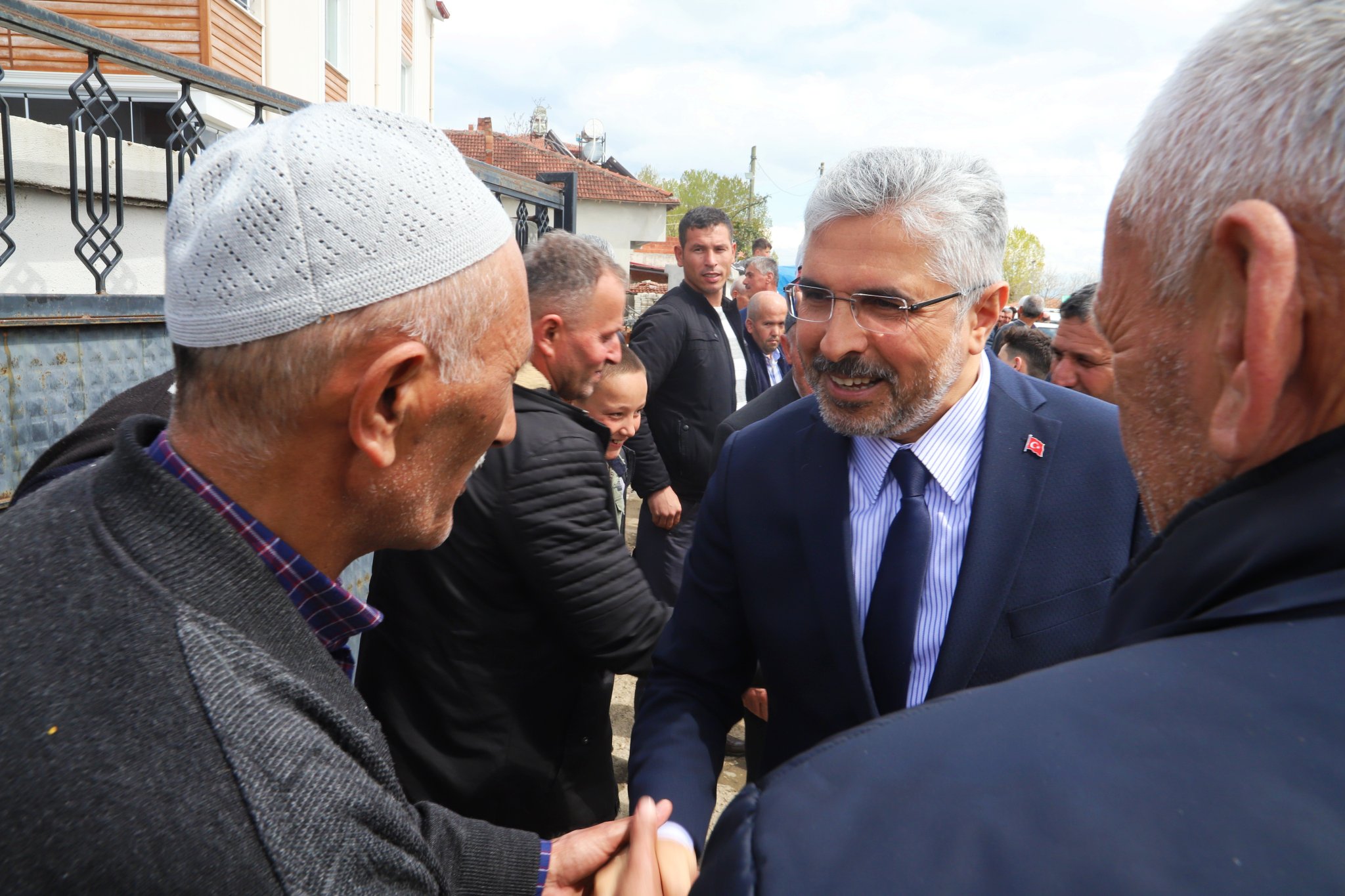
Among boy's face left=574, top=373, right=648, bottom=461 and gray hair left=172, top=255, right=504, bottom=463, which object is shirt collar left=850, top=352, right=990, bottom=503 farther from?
boy's face left=574, top=373, right=648, bottom=461

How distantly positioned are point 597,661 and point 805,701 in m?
0.75

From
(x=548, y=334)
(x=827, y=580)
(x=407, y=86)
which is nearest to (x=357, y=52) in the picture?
(x=407, y=86)

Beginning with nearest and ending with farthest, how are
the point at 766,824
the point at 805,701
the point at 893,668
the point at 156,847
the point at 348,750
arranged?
the point at 766,824 → the point at 156,847 → the point at 348,750 → the point at 893,668 → the point at 805,701

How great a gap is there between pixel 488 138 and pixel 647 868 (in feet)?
99.6

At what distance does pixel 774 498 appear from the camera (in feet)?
6.03

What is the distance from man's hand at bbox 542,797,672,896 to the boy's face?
196 centimetres

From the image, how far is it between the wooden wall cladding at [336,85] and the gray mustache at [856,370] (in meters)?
13.0

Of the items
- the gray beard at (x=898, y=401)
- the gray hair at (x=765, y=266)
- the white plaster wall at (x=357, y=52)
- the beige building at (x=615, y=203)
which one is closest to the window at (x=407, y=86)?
the white plaster wall at (x=357, y=52)

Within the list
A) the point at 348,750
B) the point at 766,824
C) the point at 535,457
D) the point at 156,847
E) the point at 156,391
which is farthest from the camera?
the point at 535,457

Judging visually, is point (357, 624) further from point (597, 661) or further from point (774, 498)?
point (597, 661)

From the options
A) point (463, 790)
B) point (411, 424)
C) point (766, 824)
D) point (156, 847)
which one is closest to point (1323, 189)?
point (766, 824)

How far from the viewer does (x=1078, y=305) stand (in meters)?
3.99

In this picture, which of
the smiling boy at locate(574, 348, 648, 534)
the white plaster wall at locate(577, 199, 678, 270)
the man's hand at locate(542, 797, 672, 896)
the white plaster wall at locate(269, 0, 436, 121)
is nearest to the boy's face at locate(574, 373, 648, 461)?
the smiling boy at locate(574, 348, 648, 534)

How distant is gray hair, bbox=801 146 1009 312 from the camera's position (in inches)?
70.4
